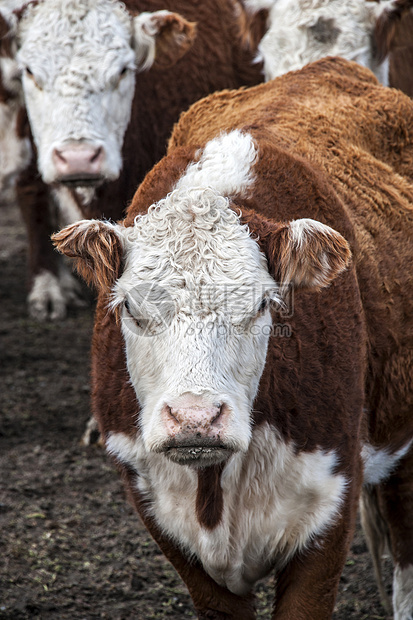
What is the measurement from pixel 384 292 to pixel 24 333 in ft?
14.4

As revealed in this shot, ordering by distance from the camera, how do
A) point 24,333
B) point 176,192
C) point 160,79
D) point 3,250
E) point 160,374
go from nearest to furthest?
point 160,374 → point 176,192 → point 160,79 → point 24,333 → point 3,250

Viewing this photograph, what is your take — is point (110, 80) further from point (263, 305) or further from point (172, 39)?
point (263, 305)

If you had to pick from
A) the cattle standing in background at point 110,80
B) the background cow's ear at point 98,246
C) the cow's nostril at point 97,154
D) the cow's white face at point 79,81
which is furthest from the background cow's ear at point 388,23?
the background cow's ear at point 98,246

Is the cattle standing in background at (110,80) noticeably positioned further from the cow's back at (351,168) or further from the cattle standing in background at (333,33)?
the cow's back at (351,168)

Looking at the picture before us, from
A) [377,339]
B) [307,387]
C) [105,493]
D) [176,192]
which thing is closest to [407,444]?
[377,339]

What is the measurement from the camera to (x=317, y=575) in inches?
115

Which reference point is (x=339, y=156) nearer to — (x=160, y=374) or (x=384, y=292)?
(x=384, y=292)

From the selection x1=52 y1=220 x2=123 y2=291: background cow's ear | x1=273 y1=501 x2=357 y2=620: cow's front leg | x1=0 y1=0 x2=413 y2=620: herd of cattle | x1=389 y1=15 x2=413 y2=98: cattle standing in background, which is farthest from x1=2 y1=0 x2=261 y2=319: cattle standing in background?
x1=273 y1=501 x2=357 y2=620: cow's front leg

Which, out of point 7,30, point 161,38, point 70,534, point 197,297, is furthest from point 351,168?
point 7,30

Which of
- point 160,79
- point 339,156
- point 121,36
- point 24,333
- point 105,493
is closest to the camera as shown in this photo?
point 339,156

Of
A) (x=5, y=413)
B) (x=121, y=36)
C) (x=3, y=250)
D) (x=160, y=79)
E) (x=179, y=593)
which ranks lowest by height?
(x=3, y=250)

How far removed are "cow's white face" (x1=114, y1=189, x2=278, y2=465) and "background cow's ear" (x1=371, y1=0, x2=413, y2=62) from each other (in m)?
3.76

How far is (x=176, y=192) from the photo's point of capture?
110 inches

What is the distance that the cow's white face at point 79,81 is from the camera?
202 inches
